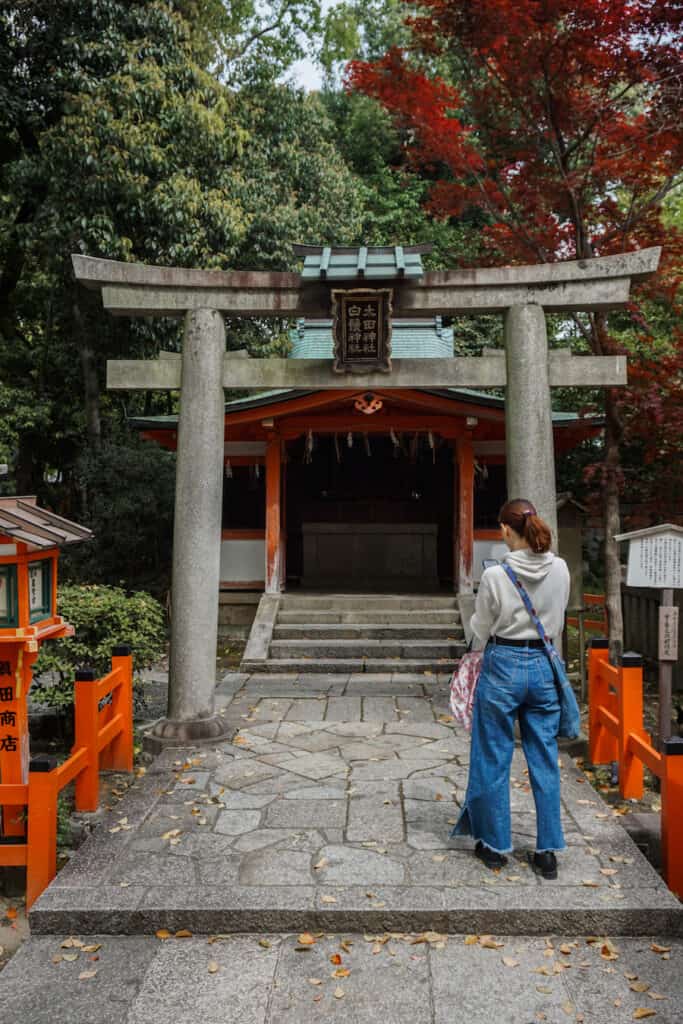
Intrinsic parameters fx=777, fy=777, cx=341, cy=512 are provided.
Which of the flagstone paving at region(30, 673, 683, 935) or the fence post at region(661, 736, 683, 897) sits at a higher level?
the fence post at region(661, 736, 683, 897)

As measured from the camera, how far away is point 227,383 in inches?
287

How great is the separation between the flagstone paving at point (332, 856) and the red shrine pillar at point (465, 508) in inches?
228

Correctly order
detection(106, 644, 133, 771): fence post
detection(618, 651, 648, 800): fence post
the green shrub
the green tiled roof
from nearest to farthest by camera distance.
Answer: detection(618, 651, 648, 800): fence post → detection(106, 644, 133, 771): fence post → the green shrub → the green tiled roof

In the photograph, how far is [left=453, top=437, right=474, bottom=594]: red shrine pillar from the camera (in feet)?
41.8

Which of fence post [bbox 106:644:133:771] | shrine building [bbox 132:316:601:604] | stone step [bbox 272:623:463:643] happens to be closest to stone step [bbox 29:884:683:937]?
fence post [bbox 106:644:133:771]

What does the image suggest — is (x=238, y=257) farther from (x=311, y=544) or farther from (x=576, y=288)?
(x=576, y=288)

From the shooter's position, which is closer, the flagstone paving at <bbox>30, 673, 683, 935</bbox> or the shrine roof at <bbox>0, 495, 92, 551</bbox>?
the flagstone paving at <bbox>30, 673, 683, 935</bbox>

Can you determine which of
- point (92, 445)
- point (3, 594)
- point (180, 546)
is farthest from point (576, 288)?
point (92, 445)

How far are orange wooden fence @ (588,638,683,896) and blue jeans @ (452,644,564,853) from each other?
664 mm

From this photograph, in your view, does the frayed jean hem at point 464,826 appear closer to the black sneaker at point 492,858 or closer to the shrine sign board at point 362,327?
the black sneaker at point 492,858

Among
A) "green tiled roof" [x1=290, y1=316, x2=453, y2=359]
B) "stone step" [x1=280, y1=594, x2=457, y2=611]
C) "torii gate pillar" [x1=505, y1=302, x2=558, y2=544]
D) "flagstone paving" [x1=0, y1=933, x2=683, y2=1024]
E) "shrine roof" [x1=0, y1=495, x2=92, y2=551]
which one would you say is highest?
"green tiled roof" [x1=290, y1=316, x2=453, y2=359]

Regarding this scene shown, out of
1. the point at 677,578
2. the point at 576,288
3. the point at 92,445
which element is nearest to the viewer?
the point at 677,578

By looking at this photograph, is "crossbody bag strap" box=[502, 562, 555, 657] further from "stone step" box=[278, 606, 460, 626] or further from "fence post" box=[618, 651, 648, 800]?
"stone step" box=[278, 606, 460, 626]

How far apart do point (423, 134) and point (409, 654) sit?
276 inches
